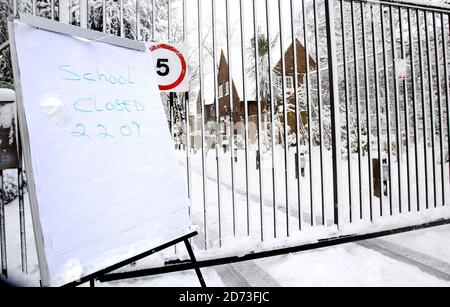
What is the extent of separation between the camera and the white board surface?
4.78ft

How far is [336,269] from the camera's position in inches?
114

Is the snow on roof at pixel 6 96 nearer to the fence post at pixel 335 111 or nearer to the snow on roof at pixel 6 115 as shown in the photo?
the snow on roof at pixel 6 115

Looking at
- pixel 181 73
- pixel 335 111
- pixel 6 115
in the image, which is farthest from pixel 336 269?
pixel 6 115

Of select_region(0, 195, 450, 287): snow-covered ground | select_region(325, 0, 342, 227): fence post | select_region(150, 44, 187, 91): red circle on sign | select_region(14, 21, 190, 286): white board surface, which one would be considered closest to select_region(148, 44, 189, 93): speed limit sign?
select_region(150, 44, 187, 91): red circle on sign

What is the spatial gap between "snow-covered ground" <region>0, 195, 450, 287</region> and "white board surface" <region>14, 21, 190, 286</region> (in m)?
1.10

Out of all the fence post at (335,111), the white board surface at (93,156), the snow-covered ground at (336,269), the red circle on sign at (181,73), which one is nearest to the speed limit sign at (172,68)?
the red circle on sign at (181,73)

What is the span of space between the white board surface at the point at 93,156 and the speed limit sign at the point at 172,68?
27.8 inches

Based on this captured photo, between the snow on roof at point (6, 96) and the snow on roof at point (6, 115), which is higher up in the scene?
the snow on roof at point (6, 96)

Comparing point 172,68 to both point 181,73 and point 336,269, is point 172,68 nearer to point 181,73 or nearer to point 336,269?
point 181,73

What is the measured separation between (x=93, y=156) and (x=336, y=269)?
2375 mm

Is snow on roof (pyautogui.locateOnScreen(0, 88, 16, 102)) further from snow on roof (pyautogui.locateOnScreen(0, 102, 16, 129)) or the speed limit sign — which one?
the speed limit sign

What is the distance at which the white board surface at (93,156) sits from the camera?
4.78 ft
